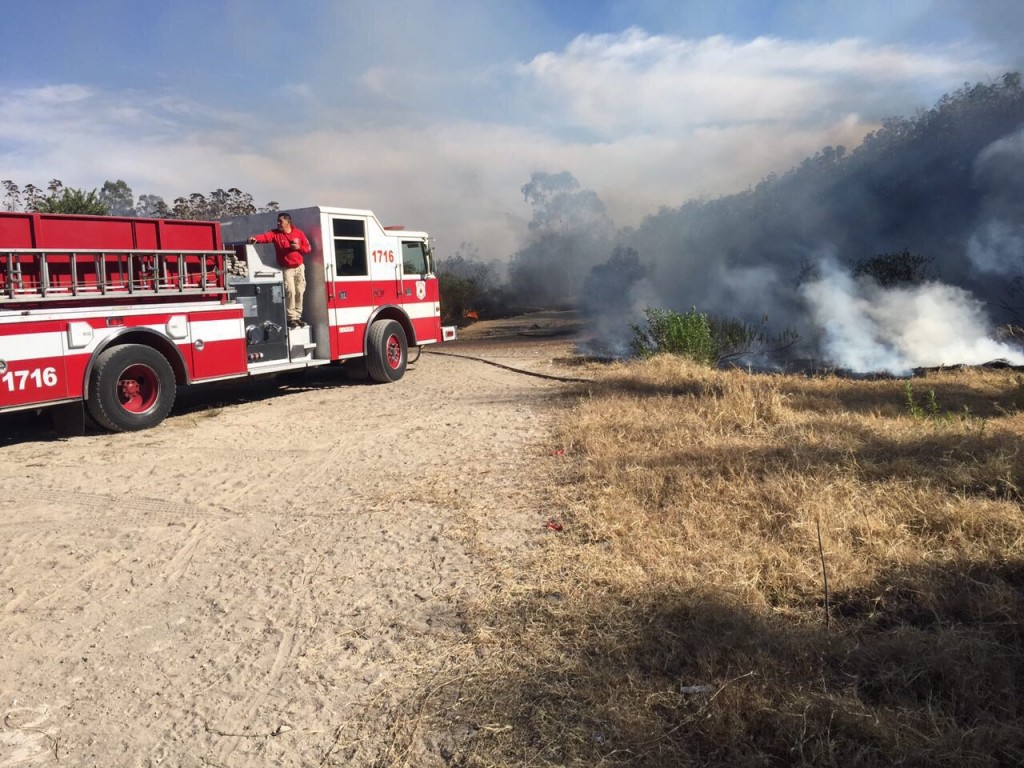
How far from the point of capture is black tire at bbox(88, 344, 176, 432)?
8703 mm

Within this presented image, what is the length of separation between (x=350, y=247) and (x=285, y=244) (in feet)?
4.16

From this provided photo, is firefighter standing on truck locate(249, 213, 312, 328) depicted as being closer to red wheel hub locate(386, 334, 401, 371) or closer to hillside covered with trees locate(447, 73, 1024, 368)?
red wheel hub locate(386, 334, 401, 371)

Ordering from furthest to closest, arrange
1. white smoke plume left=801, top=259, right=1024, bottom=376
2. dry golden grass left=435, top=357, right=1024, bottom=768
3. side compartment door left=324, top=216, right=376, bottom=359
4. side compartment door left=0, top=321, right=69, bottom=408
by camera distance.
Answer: white smoke plume left=801, top=259, right=1024, bottom=376, side compartment door left=324, top=216, right=376, bottom=359, side compartment door left=0, top=321, right=69, bottom=408, dry golden grass left=435, top=357, right=1024, bottom=768

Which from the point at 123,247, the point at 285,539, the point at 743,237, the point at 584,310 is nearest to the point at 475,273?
the point at 584,310

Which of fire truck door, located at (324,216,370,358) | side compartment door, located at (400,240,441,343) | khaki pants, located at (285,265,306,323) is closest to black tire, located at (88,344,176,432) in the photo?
khaki pants, located at (285,265,306,323)

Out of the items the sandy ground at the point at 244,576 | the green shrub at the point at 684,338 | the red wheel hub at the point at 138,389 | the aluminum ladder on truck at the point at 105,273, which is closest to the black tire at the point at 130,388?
the red wheel hub at the point at 138,389

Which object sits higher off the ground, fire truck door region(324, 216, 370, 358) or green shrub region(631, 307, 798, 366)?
fire truck door region(324, 216, 370, 358)

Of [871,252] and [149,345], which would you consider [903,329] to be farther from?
[149,345]

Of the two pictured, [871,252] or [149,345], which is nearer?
[149,345]

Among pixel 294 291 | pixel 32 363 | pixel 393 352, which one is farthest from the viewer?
pixel 393 352

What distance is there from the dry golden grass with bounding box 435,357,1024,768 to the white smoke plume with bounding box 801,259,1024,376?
7664 mm

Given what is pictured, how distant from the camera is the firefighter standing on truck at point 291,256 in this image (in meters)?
11.2

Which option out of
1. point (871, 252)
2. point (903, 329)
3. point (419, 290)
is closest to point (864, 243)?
point (871, 252)

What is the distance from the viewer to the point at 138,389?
30.6ft
